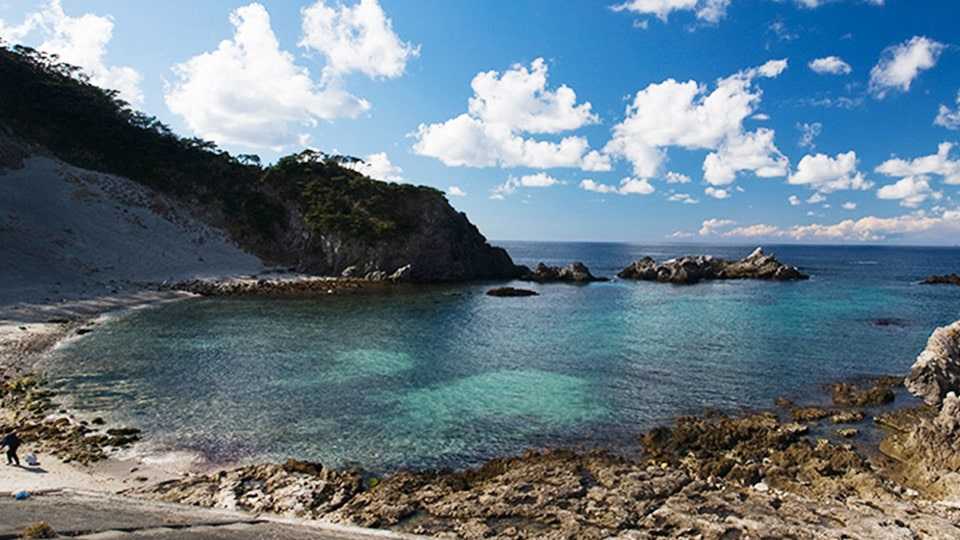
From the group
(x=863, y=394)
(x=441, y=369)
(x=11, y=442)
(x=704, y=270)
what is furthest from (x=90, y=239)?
(x=704, y=270)

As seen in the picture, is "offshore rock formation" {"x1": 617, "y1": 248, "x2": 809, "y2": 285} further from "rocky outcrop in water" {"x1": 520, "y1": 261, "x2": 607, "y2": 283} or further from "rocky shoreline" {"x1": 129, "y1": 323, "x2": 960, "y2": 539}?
"rocky shoreline" {"x1": 129, "y1": 323, "x2": 960, "y2": 539}

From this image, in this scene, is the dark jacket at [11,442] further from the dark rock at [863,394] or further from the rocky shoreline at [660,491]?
the dark rock at [863,394]

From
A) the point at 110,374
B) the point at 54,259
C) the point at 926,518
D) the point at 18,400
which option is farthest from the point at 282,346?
the point at 54,259

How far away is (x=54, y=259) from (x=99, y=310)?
18.8 metres

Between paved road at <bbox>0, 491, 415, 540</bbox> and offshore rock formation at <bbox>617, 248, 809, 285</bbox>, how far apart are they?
298ft

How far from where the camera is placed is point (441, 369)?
117 feet

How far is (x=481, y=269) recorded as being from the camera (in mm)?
98250

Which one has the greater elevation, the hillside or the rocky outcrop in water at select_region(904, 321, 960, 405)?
the hillside

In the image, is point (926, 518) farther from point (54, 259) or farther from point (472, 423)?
point (54, 259)

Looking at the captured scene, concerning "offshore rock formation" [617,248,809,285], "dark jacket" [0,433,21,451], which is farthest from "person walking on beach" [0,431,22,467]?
"offshore rock formation" [617,248,809,285]

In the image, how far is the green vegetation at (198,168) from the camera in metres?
91.2

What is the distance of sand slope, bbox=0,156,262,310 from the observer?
5853 cm

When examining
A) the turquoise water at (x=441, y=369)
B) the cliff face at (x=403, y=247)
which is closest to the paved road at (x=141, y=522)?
the turquoise water at (x=441, y=369)

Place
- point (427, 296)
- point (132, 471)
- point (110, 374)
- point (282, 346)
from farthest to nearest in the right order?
1. point (427, 296)
2. point (282, 346)
3. point (110, 374)
4. point (132, 471)
